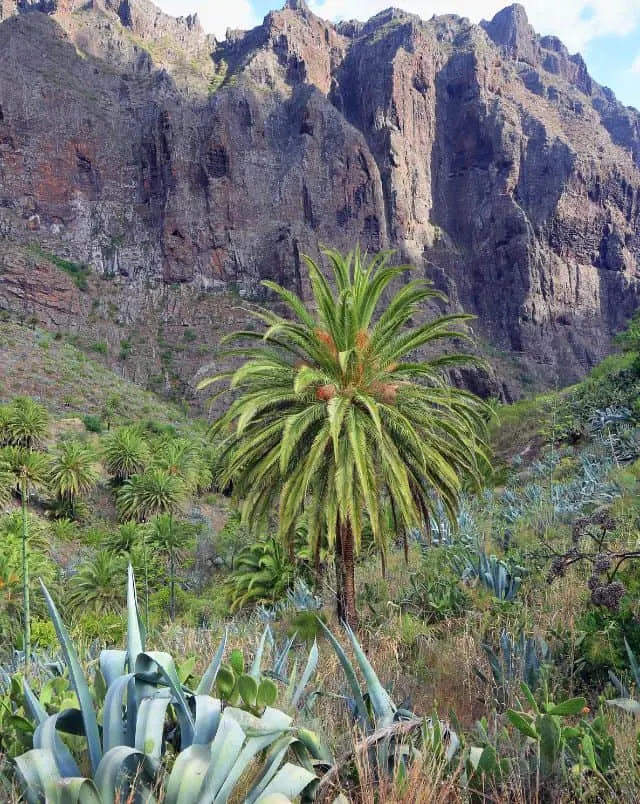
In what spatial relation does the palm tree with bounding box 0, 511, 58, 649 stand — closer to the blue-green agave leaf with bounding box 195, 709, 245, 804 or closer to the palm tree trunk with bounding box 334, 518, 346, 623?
the palm tree trunk with bounding box 334, 518, 346, 623

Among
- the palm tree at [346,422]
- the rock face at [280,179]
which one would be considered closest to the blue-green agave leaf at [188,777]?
the palm tree at [346,422]

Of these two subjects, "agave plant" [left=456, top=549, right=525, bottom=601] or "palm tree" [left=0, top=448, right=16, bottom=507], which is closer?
"agave plant" [left=456, top=549, right=525, bottom=601]

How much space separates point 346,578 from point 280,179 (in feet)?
258

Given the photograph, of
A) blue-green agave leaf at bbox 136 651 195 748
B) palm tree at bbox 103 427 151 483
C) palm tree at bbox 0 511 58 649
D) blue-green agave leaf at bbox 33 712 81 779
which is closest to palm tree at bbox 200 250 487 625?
blue-green agave leaf at bbox 136 651 195 748

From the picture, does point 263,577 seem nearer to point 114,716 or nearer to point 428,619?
point 428,619

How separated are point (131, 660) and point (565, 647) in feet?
10.7

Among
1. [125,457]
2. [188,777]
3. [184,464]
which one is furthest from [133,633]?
[125,457]

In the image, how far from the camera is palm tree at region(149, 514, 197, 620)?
1972 cm

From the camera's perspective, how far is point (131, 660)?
279cm

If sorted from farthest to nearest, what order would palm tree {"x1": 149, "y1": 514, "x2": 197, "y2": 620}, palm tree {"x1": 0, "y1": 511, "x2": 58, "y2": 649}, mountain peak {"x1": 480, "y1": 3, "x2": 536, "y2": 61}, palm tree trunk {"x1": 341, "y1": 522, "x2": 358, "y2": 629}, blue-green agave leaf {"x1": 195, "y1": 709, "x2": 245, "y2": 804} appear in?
mountain peak {"x1": 480, "y1": 3, "x2": 536, "y2": 61} < palm tree {"x1": 149, "y1": 514, "x2": 197, "y2": 620} < palm tree {"x1": 0, "y1": 511, "x2": 58, "y2": 649} < palm tree trunk {"x1": 341, "y1": 522, "x2": 358, "y2": 629} < blue-green agave leaf {"x1": 195, "y1": 709, "x2": 245, "y2": 804}

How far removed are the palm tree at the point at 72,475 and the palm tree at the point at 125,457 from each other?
5.91ft

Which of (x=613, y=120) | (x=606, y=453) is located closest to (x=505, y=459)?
(x=606, y=453)

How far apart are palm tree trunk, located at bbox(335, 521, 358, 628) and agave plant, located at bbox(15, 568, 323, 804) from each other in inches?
181

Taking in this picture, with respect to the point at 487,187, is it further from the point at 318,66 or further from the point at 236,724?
the point at 236,724
